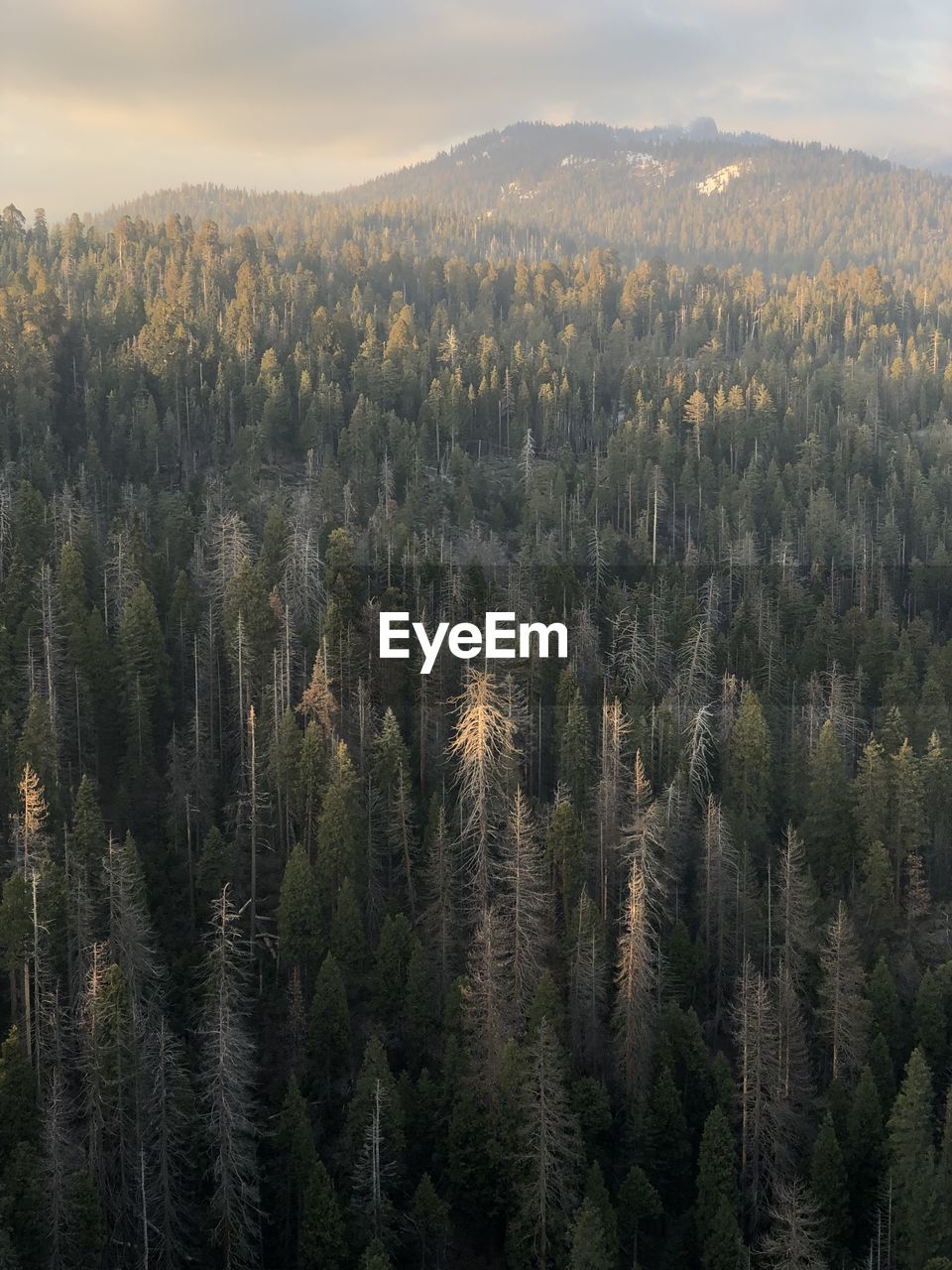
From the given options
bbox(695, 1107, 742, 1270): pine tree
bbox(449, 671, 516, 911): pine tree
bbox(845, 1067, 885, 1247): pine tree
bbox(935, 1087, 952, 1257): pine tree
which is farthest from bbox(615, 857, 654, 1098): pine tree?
bbox(935, 1087, 952, 1257): pine tree

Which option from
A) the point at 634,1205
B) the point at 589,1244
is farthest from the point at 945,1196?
the point at 589,1244

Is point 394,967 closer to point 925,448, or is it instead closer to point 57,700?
point 57,700

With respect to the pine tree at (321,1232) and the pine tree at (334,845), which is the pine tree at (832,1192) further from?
the pine tree at (334,845)

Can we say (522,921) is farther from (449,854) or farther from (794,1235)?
(794,1235)

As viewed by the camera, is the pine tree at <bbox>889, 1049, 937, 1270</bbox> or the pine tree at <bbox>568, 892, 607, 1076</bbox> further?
the pine tree at <bbox>568, 892, 607, 1076</bbox>

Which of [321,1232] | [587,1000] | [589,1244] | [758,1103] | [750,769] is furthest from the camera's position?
[750,769]

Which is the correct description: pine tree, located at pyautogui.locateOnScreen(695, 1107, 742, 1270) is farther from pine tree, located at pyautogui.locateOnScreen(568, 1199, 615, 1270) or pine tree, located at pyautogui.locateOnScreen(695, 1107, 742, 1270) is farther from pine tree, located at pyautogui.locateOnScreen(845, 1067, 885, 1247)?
pine tree, located at pyautogui.locateOnScreen(845, 1067, 885, 1247)

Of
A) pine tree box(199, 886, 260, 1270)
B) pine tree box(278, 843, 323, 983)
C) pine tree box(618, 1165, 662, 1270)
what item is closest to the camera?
pine tree box(199, 886, 260, 1270)

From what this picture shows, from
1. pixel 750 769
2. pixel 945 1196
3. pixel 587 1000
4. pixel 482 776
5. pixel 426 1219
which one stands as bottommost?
pixel 945 1196
